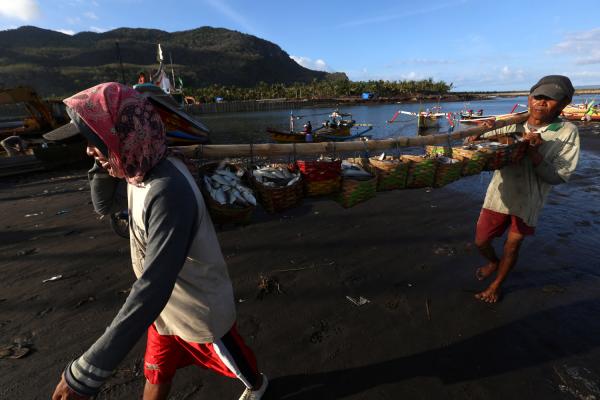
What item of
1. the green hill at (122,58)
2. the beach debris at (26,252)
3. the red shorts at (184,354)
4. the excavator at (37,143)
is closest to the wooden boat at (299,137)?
the excavator at (37,143)

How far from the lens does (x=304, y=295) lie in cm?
397

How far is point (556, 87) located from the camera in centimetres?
281

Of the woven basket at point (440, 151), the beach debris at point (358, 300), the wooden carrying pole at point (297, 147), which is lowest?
the beach debris at point (358, 300)

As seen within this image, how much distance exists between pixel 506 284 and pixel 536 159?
6.51 ft

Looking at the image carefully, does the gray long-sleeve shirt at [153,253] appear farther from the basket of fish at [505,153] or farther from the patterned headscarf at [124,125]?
the basket of fish at [505,153]

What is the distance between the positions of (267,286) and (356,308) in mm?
1317

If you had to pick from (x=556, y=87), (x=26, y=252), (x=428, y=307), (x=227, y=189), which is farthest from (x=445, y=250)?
(x=26, y=252)

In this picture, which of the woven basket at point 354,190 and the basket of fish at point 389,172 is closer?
the woven basket at point 354,190

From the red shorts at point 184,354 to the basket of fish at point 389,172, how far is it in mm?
2055

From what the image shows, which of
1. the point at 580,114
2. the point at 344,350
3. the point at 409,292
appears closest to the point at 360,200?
the point at 344,350

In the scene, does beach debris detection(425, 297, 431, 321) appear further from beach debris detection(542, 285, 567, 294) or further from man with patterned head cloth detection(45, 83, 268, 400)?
man with patterned head cloth detection(45, 83, 268, 400)

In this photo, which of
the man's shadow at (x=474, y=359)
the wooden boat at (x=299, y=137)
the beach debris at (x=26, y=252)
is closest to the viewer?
the man's shadow at (x=474, y=359)

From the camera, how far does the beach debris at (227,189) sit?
220 centimetres

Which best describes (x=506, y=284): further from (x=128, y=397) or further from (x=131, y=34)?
(x=131, y=34)
